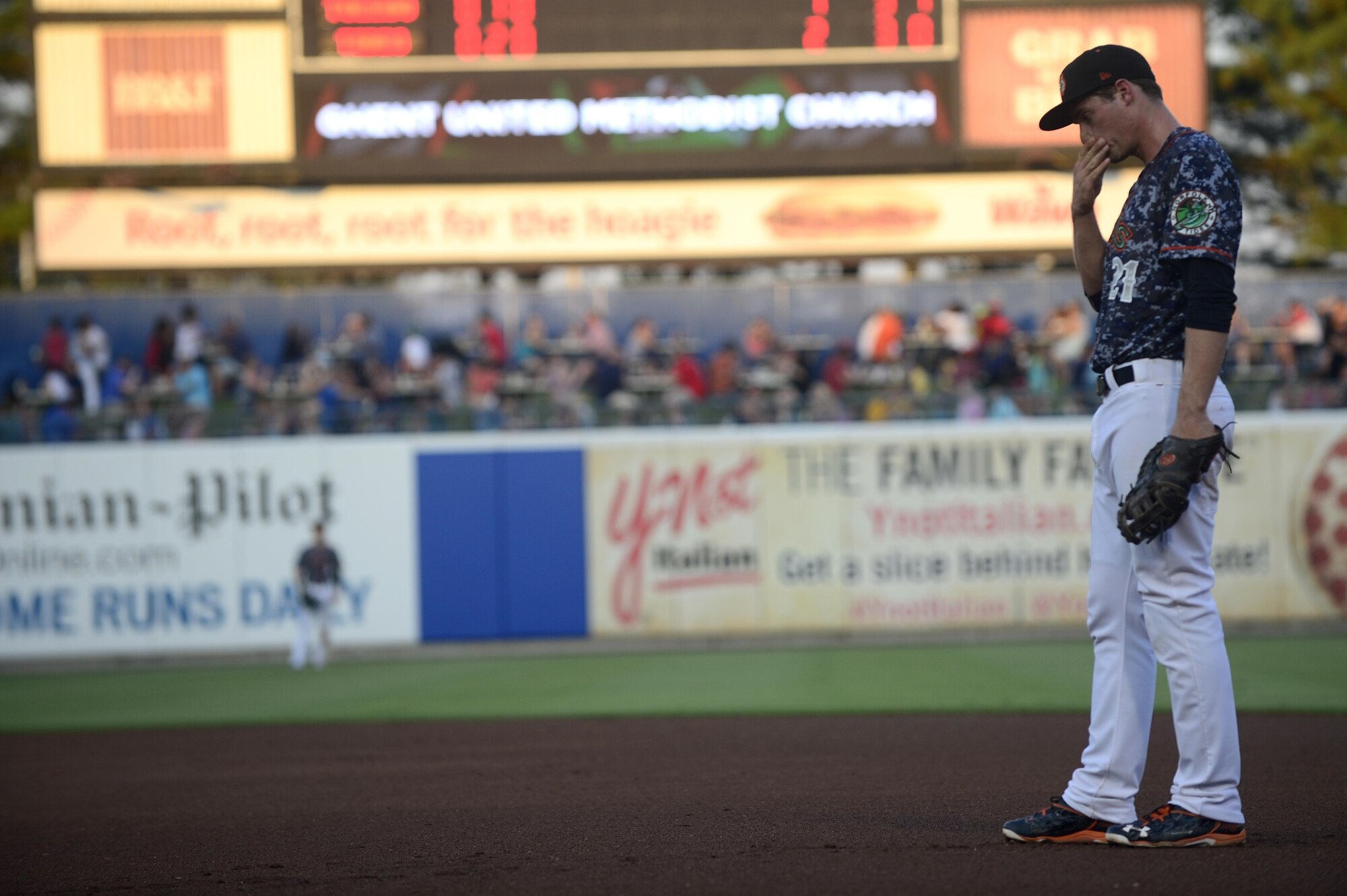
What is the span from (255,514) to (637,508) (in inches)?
188

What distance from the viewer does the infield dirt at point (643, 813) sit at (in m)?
3.90

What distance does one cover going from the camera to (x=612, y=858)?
4242mm

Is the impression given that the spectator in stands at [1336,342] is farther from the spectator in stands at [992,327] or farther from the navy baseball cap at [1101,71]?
the navy baseball cap at [1101,71]

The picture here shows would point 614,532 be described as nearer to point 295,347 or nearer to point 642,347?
point 642,347

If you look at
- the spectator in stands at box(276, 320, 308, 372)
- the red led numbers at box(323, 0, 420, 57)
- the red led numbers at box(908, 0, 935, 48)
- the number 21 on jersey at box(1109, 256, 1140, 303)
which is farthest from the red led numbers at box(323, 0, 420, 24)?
the number 21 on jersey at box(1109, 256, 1140, 303)

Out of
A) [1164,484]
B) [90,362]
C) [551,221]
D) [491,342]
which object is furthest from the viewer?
[551,221]

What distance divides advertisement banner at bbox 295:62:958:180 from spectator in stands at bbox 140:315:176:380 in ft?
11.0

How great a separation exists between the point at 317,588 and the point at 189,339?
5942mm

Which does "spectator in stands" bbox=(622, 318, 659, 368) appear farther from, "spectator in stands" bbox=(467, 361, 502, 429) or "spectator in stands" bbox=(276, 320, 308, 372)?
"spectator in stands" bbox=(276, 320, 308, 372)

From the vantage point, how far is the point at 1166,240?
13.3ft

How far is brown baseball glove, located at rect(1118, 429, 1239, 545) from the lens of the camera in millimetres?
3869

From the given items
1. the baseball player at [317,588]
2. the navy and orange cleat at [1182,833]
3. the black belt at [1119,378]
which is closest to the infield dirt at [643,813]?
the navy and orange cleat at [1182,833]

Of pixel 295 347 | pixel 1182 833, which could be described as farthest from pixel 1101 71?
pixel 295 347

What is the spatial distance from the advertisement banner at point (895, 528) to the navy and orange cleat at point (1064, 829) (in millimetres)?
13582
